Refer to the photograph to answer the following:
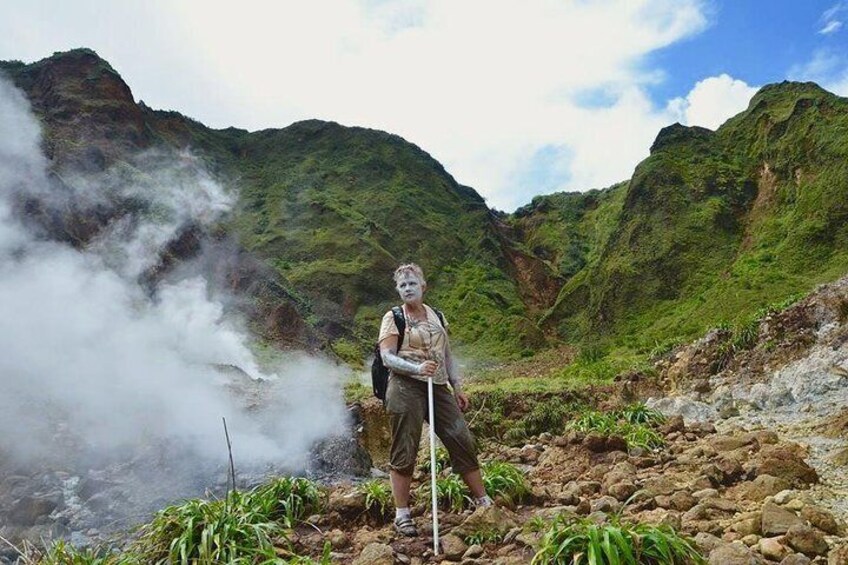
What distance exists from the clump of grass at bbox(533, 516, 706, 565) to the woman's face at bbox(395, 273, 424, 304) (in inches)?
73.1

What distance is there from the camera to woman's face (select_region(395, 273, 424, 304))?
4.29 meters

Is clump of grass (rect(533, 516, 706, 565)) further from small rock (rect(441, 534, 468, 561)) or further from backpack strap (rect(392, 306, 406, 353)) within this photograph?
backpack strap (rect(392, 306, 406, 353))

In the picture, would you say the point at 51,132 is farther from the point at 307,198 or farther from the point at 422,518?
the point at 422,518

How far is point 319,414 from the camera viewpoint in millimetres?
13961

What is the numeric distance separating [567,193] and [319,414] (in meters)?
53.8

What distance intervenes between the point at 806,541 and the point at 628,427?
159 inches

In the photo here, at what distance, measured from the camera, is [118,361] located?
16578mm

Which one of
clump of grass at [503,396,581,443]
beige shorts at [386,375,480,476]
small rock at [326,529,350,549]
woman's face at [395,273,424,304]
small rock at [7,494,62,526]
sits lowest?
small rock at [7,494,62,526]

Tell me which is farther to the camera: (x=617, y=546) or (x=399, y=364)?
(x=399, y=364)

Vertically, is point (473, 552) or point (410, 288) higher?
point (410, 288)

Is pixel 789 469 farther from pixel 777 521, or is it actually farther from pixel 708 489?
pixel 777 521

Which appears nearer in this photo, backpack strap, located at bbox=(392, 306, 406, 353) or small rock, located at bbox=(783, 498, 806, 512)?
small rock, located at bbox=(783, 498, 806, 512)

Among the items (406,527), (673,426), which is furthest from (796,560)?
(673,426)

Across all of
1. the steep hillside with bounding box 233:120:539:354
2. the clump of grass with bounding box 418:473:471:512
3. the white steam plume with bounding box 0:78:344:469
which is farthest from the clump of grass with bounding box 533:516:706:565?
the steep hillside with bounding box 233:120:539:354
